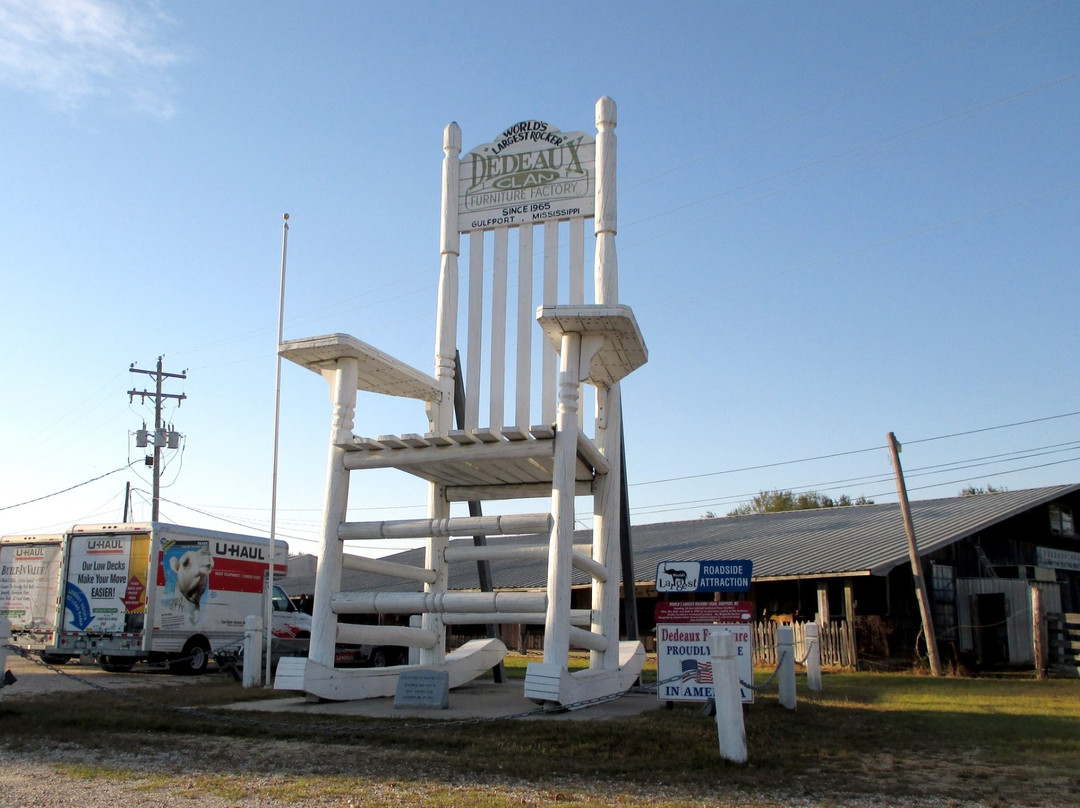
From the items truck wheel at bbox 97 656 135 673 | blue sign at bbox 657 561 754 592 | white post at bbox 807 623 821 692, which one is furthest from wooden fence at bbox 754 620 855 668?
truck wheel at bbox 97 656 135 673

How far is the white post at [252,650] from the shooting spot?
13.0 m

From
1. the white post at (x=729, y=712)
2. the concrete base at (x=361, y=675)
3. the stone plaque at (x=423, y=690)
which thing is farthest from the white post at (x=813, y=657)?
the white post at (x=729, y=712)

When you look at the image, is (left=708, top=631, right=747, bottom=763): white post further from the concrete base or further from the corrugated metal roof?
the corrugated metal roof

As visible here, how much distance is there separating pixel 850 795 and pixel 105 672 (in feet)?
50.0

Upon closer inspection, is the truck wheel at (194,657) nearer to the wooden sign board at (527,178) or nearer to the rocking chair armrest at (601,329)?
the wooden sign board at (527,178)

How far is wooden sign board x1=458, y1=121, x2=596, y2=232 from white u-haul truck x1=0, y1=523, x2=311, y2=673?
8.34 m

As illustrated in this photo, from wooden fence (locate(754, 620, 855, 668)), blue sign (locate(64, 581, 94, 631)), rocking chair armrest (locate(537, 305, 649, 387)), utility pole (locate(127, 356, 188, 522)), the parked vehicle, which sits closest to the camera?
rocking chair armrest (locate(537, 305, 649, 387))

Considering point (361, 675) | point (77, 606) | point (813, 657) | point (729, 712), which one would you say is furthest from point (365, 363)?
point (77, 606)

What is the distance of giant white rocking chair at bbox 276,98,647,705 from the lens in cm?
852

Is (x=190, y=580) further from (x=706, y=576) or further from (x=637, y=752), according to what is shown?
(x=637, y=752)

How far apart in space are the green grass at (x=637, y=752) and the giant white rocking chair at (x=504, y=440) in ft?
3.30

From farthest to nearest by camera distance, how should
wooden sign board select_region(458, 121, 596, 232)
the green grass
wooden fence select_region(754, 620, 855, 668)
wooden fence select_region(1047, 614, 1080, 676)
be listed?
wooden fence select_region(754, 620, 855, 668) → wooden fence select_region(1047, 614, 1080, 676) → wooden sign board select_region(458, 121, 596, 232) → the green grass

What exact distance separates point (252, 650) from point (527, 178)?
24.6ft

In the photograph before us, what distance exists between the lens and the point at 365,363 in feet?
31.1
